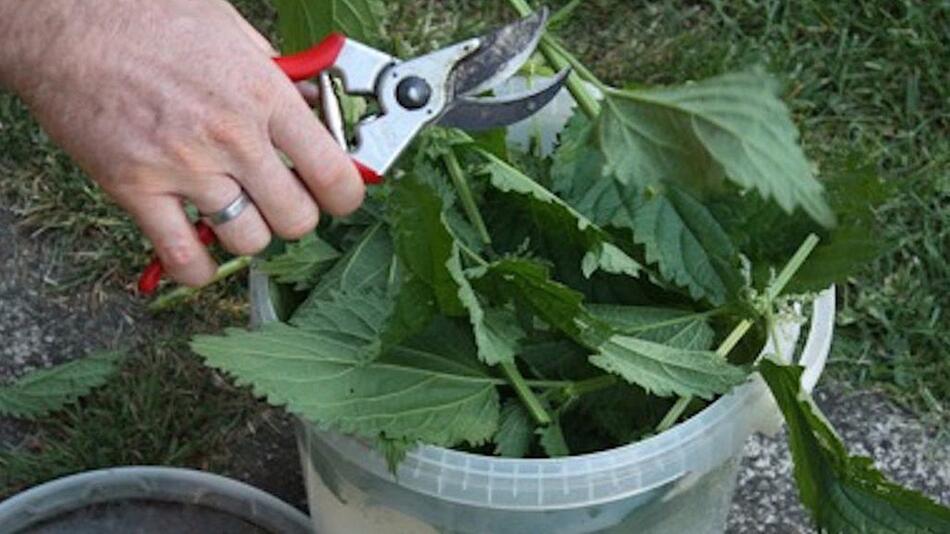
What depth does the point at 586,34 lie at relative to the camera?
1924 mm

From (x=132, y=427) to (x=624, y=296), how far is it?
0.57 m

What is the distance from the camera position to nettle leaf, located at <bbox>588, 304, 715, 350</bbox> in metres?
1.23

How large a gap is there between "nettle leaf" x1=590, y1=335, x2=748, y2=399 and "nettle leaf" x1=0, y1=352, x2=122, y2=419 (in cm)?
63

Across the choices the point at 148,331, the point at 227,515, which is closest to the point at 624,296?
the point at 227,515

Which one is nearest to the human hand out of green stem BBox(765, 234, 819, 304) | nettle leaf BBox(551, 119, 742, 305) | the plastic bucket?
nettle leaf BBox(551, 119, 742, 305)

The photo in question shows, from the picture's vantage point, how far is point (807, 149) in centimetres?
180

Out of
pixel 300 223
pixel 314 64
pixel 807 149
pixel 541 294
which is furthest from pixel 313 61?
pixel 807 149

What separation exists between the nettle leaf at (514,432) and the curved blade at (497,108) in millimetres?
205

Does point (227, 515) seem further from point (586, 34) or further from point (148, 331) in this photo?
point (586, 34)

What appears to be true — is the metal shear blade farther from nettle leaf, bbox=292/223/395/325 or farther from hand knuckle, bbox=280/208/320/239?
Result: nettle leaf, bbox=292/223/395/325

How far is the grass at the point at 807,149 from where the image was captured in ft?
5.36

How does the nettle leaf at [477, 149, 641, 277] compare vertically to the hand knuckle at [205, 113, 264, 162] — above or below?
below

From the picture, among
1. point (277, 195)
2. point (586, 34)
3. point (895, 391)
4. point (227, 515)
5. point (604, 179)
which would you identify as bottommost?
point (895, 391)

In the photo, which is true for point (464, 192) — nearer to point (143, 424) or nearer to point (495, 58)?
point (495, 58)
